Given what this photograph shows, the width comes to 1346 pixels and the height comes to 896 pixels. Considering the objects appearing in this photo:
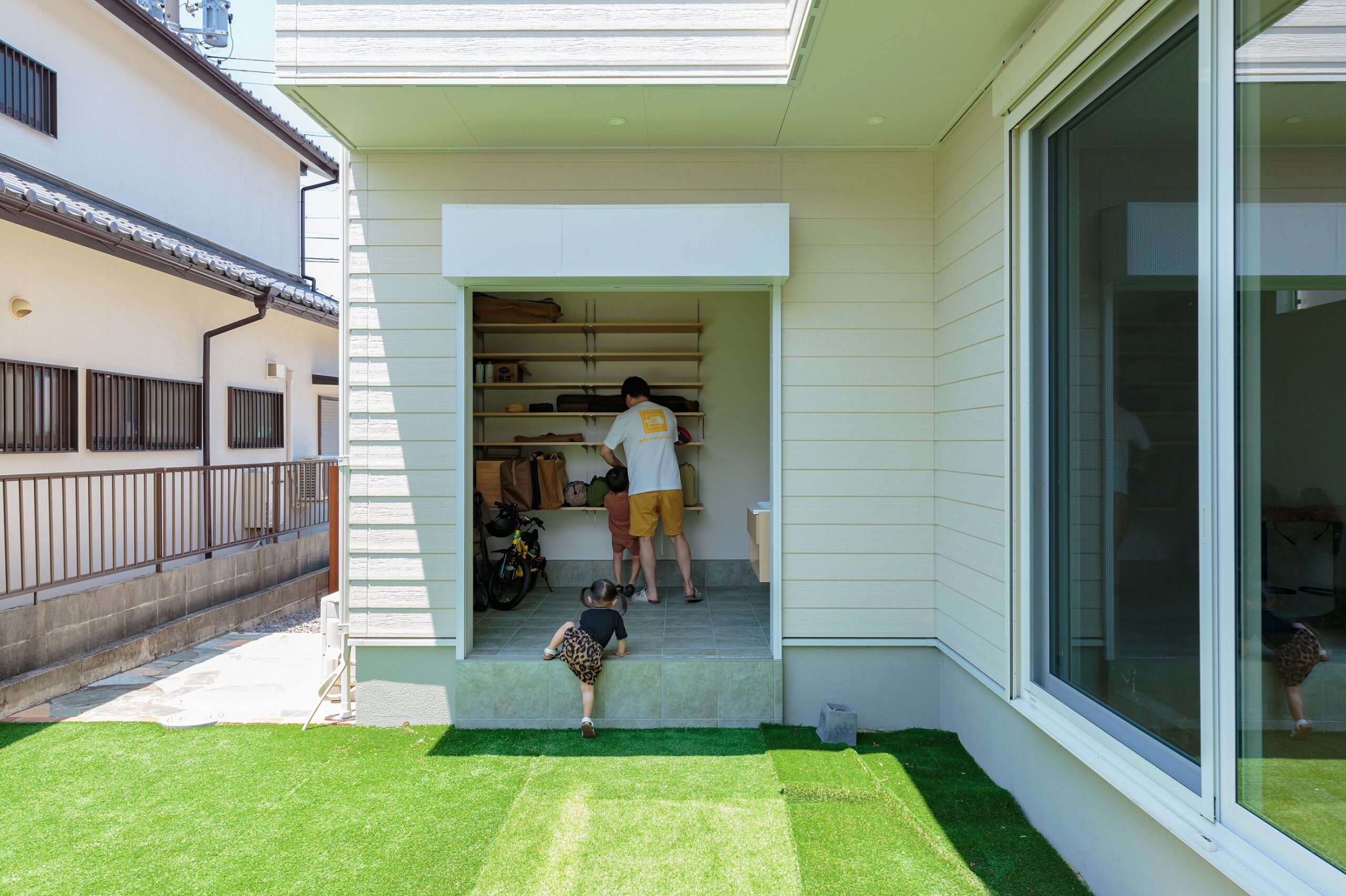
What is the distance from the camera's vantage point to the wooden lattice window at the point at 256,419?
26.7 ft

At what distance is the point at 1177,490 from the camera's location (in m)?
2.20

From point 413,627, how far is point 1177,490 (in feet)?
11.9

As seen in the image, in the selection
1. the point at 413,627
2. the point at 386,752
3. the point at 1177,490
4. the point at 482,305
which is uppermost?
the point at 482,305

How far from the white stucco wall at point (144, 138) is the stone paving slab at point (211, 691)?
4372 millimetres

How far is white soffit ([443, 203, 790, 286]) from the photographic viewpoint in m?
4.00

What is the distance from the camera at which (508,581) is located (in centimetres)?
563

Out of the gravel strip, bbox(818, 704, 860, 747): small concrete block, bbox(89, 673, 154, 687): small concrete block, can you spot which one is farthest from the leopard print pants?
the gravel strip

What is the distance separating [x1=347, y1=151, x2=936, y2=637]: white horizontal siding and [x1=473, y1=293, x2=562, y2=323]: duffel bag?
1895 millimetres

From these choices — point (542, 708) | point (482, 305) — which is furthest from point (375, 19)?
point (542, 708)

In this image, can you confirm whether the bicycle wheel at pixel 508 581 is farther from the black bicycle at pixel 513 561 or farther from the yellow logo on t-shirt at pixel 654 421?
the yellow logo on t-shirt at pixel 654 421

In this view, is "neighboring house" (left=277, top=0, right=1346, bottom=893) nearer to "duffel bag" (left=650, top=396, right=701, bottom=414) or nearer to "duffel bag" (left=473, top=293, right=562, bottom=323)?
"duffel bag" (left=473, top=293, right=562, bottom=323)

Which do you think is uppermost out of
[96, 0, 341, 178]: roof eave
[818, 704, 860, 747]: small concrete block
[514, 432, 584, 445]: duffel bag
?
[96, 0, 341, 178]: roof eave

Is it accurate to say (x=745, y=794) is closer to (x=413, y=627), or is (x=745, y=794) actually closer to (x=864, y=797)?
(x=864, y=797)

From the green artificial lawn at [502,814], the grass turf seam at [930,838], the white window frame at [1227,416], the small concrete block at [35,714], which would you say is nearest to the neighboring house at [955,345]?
the white window frame at [1227,416]
